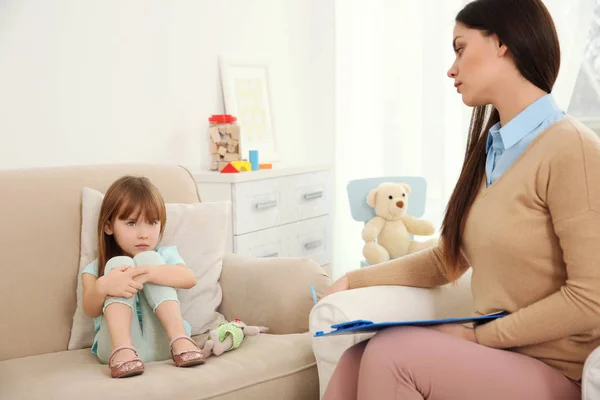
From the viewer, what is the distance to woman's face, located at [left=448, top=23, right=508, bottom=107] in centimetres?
153

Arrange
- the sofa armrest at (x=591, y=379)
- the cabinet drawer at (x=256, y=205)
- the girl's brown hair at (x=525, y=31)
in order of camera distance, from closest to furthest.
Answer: the sofa armrest at (x=591, y=379) < the girl's brown hair at (x=525, y=31) < the cabinet drawer at (x=256, y=205)

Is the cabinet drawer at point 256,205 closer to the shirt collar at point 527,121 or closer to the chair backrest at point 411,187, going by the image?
the chair backrest at point 411,187

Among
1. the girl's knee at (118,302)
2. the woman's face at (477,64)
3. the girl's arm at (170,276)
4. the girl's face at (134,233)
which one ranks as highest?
the woman's face at (477,64)

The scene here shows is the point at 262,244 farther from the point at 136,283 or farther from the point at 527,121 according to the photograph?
the point at 527,121

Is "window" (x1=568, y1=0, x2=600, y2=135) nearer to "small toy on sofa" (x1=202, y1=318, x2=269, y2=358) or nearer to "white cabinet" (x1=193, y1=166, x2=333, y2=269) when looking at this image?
"white cabinet" (x1=193, y1=166, x2=333, y2=269)

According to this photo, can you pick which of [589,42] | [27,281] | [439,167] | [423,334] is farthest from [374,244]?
[423,334]

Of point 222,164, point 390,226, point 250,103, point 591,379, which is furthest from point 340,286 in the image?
point 250,103

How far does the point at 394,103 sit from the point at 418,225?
991 mm

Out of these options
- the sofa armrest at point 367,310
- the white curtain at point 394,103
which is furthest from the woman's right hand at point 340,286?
the white curtain at point 394,103

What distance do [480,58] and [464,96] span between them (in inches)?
3.4

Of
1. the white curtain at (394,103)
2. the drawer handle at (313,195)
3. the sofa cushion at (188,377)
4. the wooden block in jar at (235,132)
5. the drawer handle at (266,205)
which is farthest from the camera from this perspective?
the white curtain at (394,103)

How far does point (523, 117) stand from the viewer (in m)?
1.54

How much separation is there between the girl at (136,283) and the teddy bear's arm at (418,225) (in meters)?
1.66

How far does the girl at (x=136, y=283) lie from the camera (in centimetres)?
183
